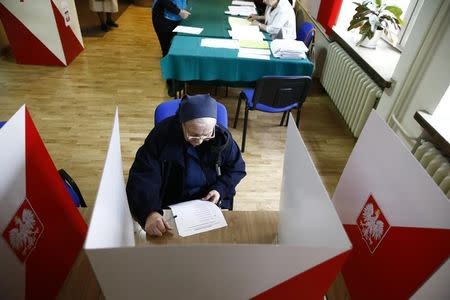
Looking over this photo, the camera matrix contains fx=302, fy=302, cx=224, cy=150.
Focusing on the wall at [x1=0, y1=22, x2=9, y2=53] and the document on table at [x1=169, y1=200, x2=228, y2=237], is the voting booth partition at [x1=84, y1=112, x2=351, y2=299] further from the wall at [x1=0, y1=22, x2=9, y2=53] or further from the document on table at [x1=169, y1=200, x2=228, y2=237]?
the wall at [x1=0, y1=22, x2=9, y2=53]

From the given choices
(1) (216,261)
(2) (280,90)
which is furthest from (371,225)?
(2) (280,90)

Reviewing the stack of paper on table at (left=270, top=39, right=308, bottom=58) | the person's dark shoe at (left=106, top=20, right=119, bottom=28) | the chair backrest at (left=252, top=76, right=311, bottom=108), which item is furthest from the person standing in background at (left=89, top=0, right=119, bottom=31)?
the chair backrest at (left=252, top=76, right=311, bottom=108)

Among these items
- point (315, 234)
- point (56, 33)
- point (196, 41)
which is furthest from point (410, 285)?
point (56, 33)

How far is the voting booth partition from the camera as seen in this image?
0.49 m

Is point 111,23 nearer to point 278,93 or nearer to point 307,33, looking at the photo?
point 307,33

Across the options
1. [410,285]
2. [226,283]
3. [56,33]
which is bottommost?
[56,33]

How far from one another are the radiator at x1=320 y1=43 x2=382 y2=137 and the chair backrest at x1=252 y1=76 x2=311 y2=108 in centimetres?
55

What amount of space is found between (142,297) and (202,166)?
2.72ft

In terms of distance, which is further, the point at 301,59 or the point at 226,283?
the point at 301,59

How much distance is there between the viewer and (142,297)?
1.98 feet

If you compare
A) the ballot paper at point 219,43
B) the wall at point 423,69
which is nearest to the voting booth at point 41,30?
the ballot paper at point 219,43

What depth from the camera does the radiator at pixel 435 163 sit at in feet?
5.42

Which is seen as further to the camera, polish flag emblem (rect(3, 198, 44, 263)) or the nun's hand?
the nun's hand

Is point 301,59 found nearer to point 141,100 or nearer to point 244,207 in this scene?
point 244,207
